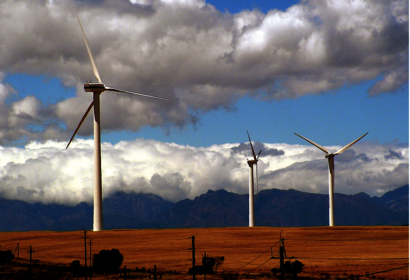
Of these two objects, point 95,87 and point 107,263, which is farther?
point 95,87

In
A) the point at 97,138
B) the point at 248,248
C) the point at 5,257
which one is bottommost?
the point at 248,248

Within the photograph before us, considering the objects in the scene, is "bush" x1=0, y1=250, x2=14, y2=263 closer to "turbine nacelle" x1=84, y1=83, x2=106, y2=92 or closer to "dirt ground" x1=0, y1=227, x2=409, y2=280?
"dirt ground" x1=0, y1=227, x2=409, y2=280

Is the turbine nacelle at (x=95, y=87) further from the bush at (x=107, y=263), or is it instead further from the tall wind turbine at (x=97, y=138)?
the bush at (x=107, y=263)

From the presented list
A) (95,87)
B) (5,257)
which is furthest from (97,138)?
(5,257)

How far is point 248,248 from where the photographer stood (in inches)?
5143

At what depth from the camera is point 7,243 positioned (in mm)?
147000

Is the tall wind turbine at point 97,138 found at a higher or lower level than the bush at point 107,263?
higher

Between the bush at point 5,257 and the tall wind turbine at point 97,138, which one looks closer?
the bush at point 5,257

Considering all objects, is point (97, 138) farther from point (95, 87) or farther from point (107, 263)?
point (107, 263)

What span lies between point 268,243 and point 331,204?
159ft

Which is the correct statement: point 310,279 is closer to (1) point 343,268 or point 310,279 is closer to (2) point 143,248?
(1) point 343,268

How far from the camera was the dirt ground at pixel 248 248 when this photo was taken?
96.7m

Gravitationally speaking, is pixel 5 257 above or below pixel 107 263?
above

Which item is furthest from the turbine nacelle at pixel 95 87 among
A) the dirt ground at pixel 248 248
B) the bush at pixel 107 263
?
the bush at pixel 107 263
